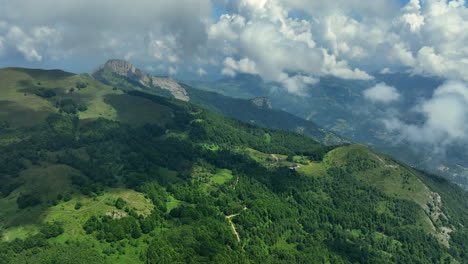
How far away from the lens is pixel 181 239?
7210 inches

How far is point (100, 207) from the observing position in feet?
650

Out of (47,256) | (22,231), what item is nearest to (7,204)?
(22,231)

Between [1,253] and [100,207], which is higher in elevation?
[100,207]

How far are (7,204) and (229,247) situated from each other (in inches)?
5700

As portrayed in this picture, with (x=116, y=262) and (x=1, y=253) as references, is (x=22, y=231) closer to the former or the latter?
(x=1, y=253)

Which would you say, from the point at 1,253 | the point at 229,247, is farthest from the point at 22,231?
the point at 229,247

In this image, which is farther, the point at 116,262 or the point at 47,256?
the point at 116,262

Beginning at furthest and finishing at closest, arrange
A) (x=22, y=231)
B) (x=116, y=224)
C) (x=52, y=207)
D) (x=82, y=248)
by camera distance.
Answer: (x=52, y=207)
(x=116, y=224)
(x=22, y=231)
(x=82, y=248)

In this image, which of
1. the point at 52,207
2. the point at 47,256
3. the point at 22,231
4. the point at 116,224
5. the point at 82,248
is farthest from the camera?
the point at 52,207

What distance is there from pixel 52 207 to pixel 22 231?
27.8 m

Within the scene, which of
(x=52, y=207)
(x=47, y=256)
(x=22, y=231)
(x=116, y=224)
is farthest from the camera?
(x=52, y=207)

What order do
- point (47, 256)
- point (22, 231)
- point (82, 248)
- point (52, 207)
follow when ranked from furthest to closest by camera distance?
point (52, 207) < point (22, 231) < point (82, 248) < point (47, 256)

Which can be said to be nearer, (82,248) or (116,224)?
(82,248)

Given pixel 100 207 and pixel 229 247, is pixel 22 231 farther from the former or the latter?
pixel 229 247
